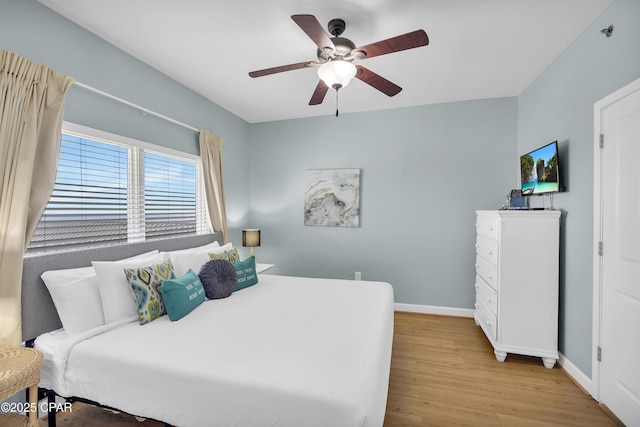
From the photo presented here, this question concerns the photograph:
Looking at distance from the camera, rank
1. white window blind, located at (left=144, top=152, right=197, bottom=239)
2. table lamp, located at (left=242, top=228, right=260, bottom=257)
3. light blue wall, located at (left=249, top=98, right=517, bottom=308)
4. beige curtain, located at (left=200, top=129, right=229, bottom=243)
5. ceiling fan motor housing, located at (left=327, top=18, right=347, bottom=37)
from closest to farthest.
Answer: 1. ceiling fan motor housing, located at (left=327, top=18, right=347, bottom=37)
2. white window blind, located at (left=144, top=152, right=197, bottom=239)
3. beige curtain, located at (left=200, top=129, right=229, bottom=243)
4. light blue wall, located at (left=249, top=98, right=517, bottom=308)
5. table lamp, located at (left=242, top=228, right=260, bottom=257)

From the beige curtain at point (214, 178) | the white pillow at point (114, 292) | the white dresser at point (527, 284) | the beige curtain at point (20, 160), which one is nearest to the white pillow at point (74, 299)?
the white pillow at point (114, 292)

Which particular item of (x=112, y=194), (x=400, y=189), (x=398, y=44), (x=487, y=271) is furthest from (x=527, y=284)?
(x=112, y=194)

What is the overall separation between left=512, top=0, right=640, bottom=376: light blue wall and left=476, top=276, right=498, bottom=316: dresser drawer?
52 centimetres

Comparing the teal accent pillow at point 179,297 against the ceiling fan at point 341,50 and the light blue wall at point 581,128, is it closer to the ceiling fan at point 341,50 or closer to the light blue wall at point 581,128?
the ceiling fan at point 341,50

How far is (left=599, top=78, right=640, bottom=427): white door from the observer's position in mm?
1742

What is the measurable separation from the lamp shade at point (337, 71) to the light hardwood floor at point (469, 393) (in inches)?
92.1

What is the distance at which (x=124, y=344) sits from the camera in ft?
5.18

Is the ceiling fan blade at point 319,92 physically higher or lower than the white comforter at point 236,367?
higher

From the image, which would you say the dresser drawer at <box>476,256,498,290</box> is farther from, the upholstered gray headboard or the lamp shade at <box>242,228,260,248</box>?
the upholstered gray headboard

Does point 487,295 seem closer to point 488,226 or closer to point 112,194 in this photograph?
point 488,226

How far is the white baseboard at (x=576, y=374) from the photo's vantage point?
7.02ft

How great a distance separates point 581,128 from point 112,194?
3.99 meters

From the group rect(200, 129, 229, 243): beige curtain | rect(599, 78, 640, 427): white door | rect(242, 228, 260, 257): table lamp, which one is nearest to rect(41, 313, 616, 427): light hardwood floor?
rect(599, 78, 640, 427): white door

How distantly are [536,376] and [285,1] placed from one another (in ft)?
→ 11.6
